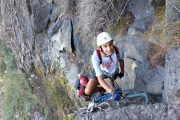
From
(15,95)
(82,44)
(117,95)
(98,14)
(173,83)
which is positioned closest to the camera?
(173,83)

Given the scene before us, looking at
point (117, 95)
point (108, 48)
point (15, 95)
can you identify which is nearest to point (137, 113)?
point (117, 95)

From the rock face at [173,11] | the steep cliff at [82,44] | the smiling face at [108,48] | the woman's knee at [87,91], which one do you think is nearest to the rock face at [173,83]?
the steep cliff at [82,44]

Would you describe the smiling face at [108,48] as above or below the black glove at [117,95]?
above

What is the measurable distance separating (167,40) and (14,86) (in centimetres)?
684

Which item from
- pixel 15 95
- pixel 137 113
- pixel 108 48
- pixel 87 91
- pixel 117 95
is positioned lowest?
pixel 137 113

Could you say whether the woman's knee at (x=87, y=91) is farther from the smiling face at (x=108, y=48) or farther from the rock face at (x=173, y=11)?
the rock face at (x=173, y=11)

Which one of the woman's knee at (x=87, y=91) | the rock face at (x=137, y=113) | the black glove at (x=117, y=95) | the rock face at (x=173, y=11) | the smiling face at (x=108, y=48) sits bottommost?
the rock face at (x=137, y=113)

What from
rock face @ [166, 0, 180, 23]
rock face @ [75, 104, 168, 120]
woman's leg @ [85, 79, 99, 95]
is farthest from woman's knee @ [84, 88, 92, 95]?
rock face @ [166, 0, 180, 23]

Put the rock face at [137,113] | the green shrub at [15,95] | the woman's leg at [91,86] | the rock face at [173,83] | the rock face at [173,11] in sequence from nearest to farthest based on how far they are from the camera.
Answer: the rock face at [173,83], the rock face at [137,113], the rock face at [173,11], the woman's leg at [91,86], the green shrub at [15,95]

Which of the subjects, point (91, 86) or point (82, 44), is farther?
point (82, 44)

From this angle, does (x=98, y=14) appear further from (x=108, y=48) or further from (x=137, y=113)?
(x=137, y=113)

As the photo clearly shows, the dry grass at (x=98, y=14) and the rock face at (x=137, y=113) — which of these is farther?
the dry grass at (x=98, y=14)

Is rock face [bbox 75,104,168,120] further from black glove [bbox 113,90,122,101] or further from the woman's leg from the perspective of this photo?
the woman's leg

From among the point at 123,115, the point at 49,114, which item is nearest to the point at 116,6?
the point at 123,115
